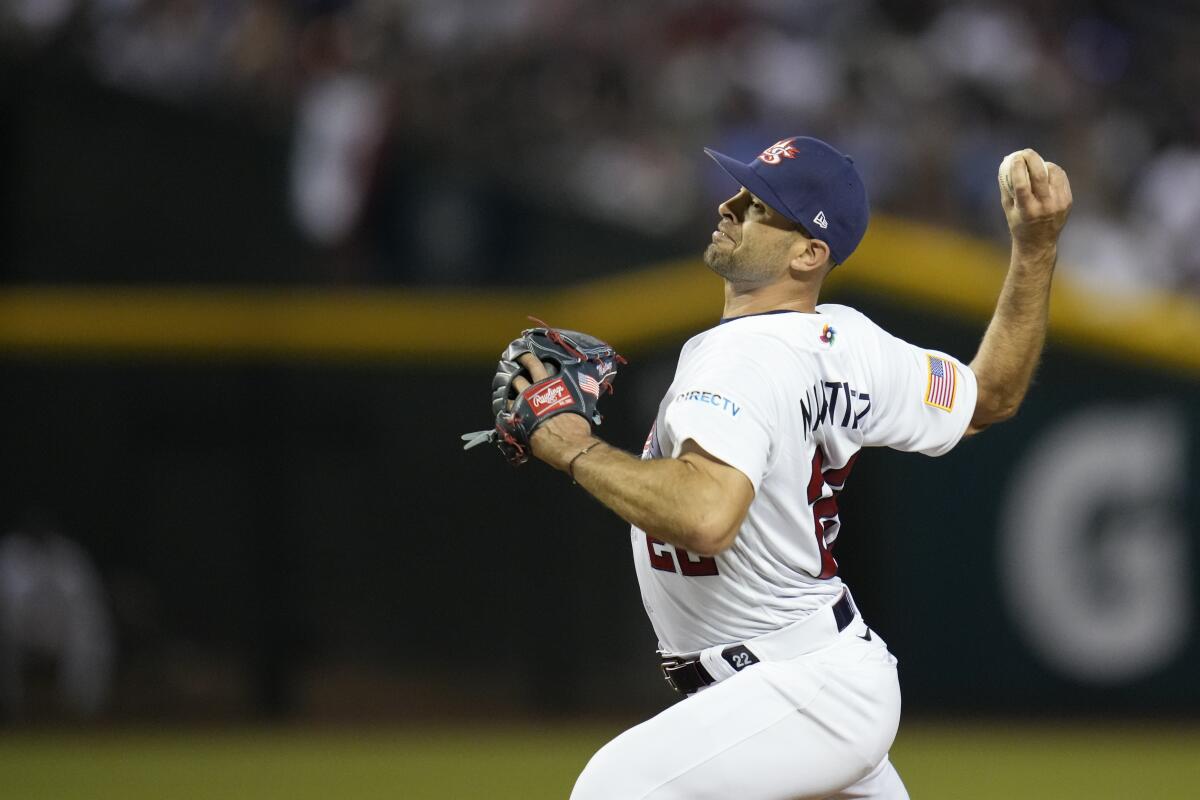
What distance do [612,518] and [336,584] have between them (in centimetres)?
150

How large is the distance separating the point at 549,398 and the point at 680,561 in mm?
434

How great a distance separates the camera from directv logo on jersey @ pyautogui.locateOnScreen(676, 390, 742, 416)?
11.2ft

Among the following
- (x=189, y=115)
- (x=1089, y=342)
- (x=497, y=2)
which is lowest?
(x=1089, y=342)

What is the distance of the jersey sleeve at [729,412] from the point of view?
336 centimetres

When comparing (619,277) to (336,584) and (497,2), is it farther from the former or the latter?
(497,2)

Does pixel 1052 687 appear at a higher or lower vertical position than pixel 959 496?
lower

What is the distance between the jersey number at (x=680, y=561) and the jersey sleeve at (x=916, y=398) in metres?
0.47

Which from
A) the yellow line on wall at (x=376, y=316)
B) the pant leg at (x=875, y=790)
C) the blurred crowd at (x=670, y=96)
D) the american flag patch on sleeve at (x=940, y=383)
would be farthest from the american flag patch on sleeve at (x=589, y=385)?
the blurred crowd at (x=670, y=96)

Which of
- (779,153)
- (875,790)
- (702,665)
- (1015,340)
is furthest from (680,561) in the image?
(1015,340)

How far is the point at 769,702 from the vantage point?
11.6 ft

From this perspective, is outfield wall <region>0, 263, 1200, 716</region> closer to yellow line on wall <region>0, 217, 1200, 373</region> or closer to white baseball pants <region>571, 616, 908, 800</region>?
yellow line on wall <region>0, 217, 1200, 373</region>

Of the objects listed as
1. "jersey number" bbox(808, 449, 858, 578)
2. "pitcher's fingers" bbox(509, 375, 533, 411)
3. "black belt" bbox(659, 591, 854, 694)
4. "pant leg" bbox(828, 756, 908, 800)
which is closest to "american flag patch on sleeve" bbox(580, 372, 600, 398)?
"pitcher's fingers" bbox(509, 375, 533, 411)

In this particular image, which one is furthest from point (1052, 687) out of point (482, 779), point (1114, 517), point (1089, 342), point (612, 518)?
point (482, 779)

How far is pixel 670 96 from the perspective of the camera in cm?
1225
